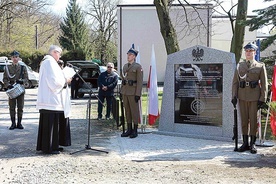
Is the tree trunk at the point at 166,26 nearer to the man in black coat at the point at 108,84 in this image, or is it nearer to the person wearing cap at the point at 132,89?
the man in black coat at the point at 108,84

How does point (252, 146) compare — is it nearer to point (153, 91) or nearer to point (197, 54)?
point (197, 54)

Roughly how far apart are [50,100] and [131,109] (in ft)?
8.15

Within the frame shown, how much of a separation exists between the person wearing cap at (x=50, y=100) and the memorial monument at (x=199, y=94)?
3.01 m

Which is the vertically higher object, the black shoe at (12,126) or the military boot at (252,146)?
the black shoe at (12,126)

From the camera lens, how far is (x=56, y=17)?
223ft

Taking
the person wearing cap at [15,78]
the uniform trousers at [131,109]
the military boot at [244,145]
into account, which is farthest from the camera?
the person wearing cap at [15,78]

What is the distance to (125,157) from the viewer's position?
287 inches

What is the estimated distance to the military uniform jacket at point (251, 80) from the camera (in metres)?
7.73

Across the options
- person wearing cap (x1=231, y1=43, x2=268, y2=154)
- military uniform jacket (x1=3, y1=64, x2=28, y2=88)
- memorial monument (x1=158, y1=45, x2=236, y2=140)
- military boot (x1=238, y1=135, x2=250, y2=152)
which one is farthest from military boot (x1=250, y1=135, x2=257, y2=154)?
military uniform jacket (x1=3, y1=64, x2=28, y2=88)

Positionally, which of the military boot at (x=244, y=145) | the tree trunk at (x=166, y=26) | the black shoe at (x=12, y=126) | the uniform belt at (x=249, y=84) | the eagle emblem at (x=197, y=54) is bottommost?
the military boot at (x=244, y=145)

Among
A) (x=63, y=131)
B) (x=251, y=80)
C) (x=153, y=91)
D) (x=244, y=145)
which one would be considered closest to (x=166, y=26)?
(x=153, y=91)

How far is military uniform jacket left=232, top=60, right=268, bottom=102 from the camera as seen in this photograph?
7730mm

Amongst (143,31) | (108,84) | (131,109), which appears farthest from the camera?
(143,31)

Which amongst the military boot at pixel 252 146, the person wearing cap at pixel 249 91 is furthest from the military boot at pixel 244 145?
the military boot at pixel 252 146
